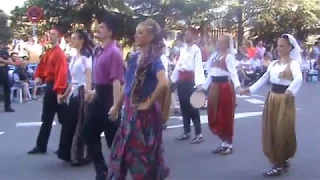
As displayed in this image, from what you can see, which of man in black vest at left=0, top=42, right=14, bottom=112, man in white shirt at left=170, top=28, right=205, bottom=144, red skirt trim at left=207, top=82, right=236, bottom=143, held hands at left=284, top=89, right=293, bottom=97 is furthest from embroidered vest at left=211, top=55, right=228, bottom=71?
man in black vest at left=0, top=42, right=14, bottom=112

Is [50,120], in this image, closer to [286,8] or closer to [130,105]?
[130,105]

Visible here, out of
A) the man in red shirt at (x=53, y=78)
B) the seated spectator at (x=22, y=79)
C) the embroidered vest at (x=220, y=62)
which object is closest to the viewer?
the man in red shirt at (x=53, y=78)

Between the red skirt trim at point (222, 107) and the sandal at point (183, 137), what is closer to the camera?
the red skirt trim at point (222, 107)

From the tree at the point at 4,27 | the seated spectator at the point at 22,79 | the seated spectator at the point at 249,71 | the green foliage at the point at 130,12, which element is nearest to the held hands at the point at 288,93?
the seated spectator at the point at 22,79

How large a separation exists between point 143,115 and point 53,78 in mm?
3047

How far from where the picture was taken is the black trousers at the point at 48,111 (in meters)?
8.34

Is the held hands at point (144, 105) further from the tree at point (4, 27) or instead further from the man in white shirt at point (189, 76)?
the tree at point (4, 27)

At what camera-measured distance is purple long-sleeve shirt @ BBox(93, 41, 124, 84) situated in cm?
643

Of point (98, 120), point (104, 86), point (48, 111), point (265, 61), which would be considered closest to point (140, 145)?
point (98, 120)

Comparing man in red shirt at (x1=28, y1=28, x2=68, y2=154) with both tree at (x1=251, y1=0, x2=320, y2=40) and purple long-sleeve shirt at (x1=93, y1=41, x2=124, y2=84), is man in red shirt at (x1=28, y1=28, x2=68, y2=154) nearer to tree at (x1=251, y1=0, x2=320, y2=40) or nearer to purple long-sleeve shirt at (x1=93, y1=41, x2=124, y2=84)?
purple long-sleeve shirt at (x1=93, y1=41, x2=124, y2=84)

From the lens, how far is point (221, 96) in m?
8.86

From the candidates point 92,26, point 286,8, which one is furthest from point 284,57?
point 286,8

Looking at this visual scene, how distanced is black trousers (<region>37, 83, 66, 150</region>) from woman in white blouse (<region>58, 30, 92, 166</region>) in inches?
12.4

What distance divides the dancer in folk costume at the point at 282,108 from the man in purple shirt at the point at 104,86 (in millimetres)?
1801
